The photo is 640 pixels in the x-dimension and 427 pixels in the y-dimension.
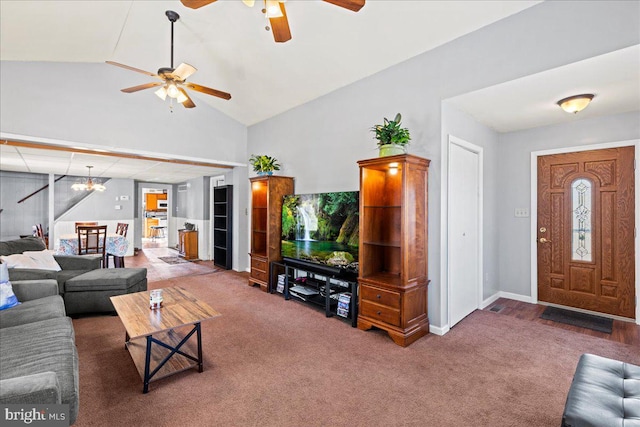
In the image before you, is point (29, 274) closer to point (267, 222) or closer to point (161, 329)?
point (161, 329)

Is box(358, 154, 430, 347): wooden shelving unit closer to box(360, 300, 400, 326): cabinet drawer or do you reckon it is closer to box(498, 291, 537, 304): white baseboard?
box(360, 300, 400, 326): cabinet drawer

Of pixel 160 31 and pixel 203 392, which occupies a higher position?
pixel 160 31

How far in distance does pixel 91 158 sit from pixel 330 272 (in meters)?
4.87

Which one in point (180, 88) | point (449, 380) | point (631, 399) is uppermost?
point (180, 88)

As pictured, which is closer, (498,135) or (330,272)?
(330,272)

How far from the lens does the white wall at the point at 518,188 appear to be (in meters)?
3.88

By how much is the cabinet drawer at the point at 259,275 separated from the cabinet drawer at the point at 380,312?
1.97 meters

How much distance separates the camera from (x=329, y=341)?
294cm

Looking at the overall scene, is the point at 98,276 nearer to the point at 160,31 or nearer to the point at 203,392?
the point at 203,392

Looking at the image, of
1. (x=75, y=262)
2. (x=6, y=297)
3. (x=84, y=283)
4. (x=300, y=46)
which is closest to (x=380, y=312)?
(x=300, y=46)

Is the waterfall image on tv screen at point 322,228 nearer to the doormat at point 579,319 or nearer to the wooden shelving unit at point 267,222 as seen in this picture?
the wooden shelving unit at point 267,222

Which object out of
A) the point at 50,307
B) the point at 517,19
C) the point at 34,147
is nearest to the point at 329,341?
the point at 50,307

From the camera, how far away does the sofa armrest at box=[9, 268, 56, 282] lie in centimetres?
311

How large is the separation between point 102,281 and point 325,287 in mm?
2674
